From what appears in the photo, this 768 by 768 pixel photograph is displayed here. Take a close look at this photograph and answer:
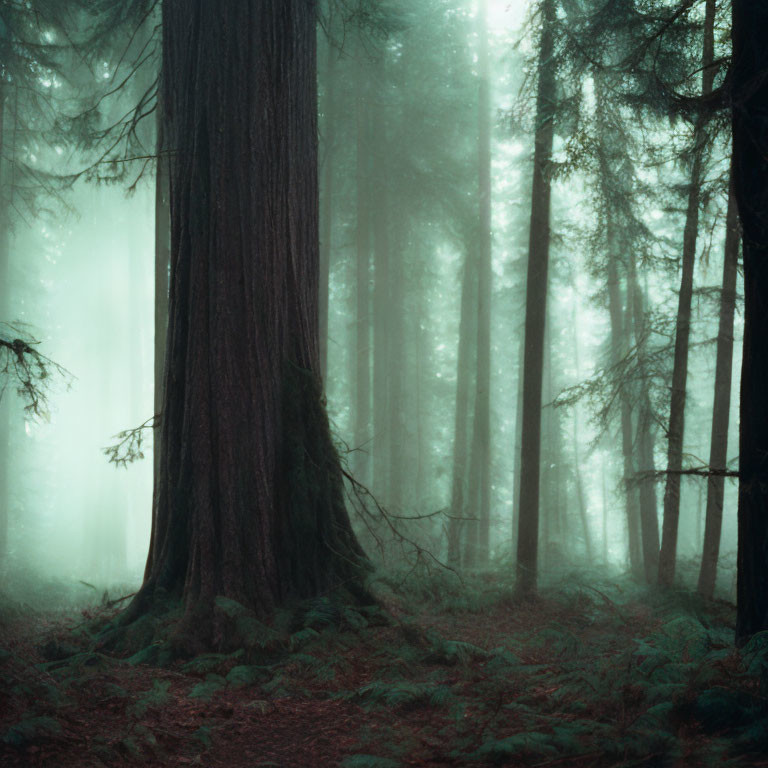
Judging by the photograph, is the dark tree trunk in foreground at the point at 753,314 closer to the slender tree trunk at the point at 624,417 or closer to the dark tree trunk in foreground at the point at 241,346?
the dark tree trunk in foreground at the point at 241,346

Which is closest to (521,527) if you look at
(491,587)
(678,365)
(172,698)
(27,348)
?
(491,587)

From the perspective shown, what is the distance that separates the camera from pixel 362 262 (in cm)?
1886

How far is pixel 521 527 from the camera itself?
10273mm

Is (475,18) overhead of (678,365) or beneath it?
overhead

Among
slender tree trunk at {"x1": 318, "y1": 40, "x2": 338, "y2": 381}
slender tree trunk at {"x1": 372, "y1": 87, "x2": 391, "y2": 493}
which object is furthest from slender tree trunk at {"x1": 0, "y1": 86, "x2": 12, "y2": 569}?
slender tree trunk at {"x1": 372, "y1": 87, "x2": 391, "y2": 493}

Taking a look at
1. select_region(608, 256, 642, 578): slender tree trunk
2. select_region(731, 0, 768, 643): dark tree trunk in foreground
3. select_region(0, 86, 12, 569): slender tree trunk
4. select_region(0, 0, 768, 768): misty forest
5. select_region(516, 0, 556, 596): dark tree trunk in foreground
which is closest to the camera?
select_region(0, 0, 768, 768): misty forest

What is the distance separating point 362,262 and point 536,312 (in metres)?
9.28

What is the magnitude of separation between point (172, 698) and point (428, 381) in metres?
23.6

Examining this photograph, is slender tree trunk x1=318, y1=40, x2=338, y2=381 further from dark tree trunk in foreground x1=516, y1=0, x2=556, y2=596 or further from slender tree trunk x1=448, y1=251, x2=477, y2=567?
dark tree trunk in foreground x1=516, y1=0, x2=556, y2=596

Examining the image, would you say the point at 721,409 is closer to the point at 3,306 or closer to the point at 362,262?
the point at 362,262

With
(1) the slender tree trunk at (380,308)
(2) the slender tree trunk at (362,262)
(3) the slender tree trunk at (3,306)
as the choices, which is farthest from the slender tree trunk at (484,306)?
(3) the slender tree trunk at (3,306)

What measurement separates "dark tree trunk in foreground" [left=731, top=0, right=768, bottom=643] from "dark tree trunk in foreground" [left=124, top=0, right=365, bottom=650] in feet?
11.9

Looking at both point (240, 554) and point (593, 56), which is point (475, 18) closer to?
point (593, 56)

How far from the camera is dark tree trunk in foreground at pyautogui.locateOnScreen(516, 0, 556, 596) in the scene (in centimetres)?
998
